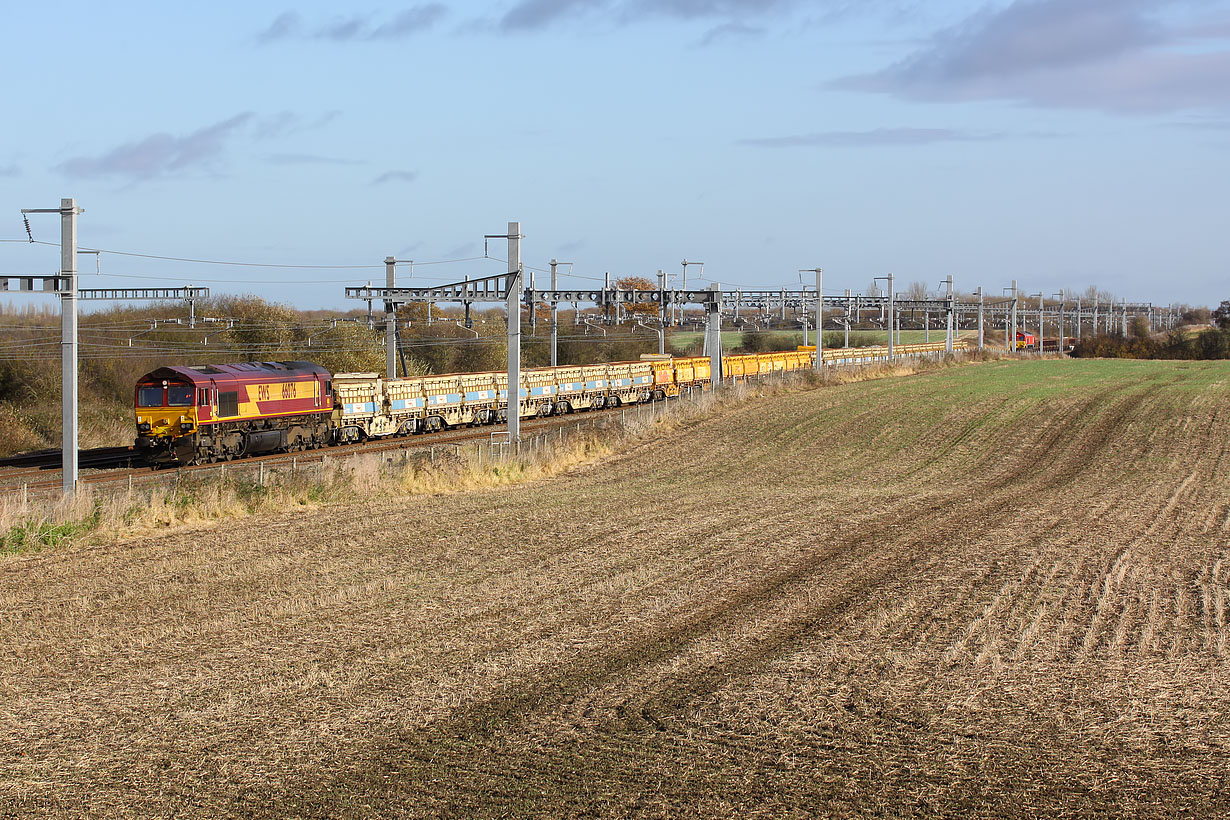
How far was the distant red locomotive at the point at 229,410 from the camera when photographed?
3547 centimetres

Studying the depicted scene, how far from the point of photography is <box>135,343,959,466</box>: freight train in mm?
35594

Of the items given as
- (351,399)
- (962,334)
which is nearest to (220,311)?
(351,399)

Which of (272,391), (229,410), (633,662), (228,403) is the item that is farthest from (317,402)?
(633,662)

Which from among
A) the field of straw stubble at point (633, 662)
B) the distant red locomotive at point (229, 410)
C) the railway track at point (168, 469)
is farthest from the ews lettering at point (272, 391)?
the field of straw stubble at point (633, 662)

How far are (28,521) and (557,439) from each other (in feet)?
57.6

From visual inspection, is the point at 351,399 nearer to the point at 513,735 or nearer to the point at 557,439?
the point at 557,439

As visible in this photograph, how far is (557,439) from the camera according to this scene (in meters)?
35.1

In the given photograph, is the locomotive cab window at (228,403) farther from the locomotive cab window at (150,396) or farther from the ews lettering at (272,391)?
the locomotive cab window at (150,396)

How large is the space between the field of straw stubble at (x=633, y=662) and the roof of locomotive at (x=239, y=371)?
45.0 feet

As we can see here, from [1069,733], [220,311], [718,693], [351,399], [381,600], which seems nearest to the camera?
[1069,733]

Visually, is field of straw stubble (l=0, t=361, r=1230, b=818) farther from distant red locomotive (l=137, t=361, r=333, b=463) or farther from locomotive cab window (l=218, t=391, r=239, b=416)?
locomotive cab window (l=218, t=391, r=239, b=416)

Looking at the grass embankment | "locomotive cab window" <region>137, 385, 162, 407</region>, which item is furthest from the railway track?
"locomotive cab window" <region>137, 385, 162, 407</region>

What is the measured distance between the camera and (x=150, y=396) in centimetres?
3578

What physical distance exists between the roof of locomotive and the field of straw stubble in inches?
540
